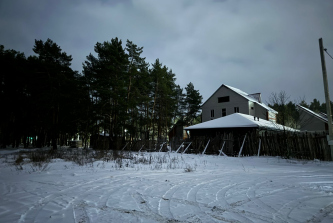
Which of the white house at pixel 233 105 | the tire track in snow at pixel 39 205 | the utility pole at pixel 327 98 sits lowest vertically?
the tire track in snow at pixel 39 205

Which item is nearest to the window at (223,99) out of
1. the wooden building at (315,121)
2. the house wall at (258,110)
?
the house wall at (258,110)

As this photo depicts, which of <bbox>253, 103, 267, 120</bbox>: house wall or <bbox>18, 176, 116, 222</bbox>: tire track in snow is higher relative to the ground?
<bbox>253, 103, 267, 120</bbox>: house wall

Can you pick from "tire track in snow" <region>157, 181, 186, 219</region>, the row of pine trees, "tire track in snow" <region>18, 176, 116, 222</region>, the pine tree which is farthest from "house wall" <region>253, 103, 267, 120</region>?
"tire track in snow" <region>18, 176, 116, 222</region>

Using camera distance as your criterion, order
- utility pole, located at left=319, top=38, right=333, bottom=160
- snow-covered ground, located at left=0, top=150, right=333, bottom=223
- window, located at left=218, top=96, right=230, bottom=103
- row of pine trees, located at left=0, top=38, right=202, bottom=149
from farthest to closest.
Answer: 1. window, located at left=218, top=96, right=230, bottom=103
2. row of pine trees, located at left=0, top=38, right=202, bottom=149
3. utility pole, located at left=319, top=38, right=333, bottom=160
4. snow-covered ground, located at left=0, top=150, right=333, bottom=223

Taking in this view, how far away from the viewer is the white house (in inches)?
1130

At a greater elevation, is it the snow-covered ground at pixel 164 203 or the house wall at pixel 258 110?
the house wall at pixel 258 110

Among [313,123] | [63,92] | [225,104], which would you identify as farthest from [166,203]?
[313,123]

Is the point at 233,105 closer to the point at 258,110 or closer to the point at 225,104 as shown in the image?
the point at 225,104

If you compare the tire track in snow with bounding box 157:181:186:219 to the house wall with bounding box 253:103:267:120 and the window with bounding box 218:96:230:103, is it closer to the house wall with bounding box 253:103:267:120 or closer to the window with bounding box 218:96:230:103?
the window with bounding box 218:96:230:103

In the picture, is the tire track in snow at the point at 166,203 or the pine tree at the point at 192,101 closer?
the tire track in snow at the point at 166,203

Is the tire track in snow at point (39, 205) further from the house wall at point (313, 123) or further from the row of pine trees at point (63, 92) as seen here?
the house wall at point (313, 123)

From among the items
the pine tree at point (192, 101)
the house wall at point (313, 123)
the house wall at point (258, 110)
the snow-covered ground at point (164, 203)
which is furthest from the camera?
the pine tree at point (192, 101)

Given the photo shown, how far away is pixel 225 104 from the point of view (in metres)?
30.3

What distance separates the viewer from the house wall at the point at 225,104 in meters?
28.8
